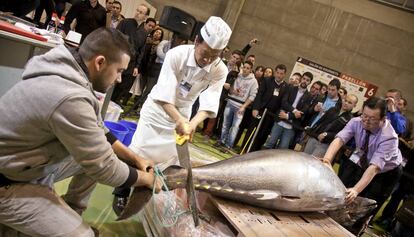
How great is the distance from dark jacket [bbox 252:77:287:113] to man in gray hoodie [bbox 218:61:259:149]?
187 millimetres

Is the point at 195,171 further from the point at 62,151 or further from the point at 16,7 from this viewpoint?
the point at 16,7

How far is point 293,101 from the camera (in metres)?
6.32

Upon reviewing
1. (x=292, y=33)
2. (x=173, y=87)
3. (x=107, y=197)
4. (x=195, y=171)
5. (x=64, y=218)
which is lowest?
(x=107, y=197)

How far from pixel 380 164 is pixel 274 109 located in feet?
10.7

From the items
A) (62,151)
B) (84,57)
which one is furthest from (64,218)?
(84,57)

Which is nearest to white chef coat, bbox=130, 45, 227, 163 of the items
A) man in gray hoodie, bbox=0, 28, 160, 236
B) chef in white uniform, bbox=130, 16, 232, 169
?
chef in white uniform, bbox=130, 16, 232, 169

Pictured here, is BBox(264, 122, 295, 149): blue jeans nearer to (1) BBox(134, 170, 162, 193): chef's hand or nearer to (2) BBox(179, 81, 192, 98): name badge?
(2) BBox(179, 81, 192, 98): name badge

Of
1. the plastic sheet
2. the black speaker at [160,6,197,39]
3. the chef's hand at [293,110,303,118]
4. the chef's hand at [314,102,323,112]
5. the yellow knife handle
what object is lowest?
the plastic sheet

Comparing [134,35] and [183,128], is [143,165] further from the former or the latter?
[134,35]

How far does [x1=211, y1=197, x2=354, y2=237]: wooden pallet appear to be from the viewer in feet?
7.00

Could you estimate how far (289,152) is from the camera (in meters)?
2.70

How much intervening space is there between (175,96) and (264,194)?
100 cm

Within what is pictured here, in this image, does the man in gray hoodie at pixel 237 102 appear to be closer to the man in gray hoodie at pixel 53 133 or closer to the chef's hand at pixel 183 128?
the chef's hand at pixel 183 128

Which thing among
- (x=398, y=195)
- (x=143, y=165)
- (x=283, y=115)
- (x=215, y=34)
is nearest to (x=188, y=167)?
(x=143, y=165)
